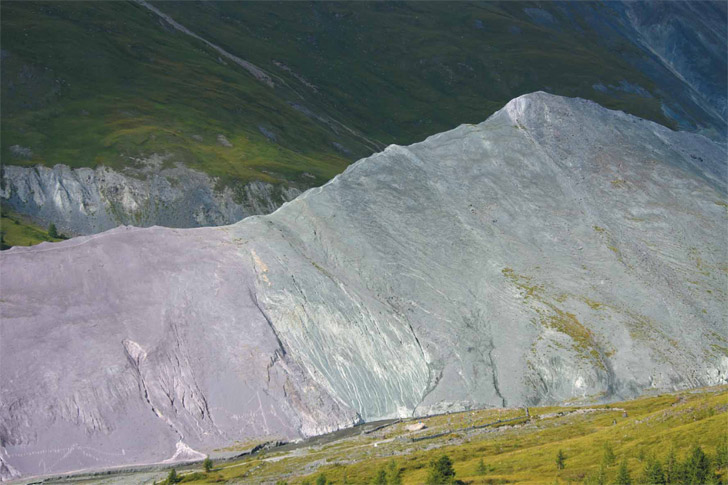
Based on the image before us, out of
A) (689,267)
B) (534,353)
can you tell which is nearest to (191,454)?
(534,353)

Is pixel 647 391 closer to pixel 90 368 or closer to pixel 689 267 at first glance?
pixel 689 267

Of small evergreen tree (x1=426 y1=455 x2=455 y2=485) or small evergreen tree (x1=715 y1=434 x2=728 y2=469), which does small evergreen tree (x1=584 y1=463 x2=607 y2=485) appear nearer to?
small evergreen tree (x1=715 y1=434 x2=728 y2=469)

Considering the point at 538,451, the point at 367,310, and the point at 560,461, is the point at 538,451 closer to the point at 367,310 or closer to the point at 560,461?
the point at 560,461

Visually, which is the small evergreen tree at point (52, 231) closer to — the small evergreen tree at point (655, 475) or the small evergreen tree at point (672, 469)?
the small evergreen tree at point (655, 475)

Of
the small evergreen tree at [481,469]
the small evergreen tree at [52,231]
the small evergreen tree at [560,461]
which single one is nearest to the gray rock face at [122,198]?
the small evergreen tree at [52,231]

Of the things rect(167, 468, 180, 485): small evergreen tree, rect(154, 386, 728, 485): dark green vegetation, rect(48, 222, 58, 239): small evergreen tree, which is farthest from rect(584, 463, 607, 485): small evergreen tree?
rect(48, 222, 58, 239): small evergreen tree

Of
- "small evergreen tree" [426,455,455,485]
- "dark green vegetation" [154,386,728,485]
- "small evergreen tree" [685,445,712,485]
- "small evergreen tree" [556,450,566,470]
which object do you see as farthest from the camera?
"small evergreen tree" [556,450,566,470]

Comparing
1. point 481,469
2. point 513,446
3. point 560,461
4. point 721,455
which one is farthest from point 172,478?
point 721,455
